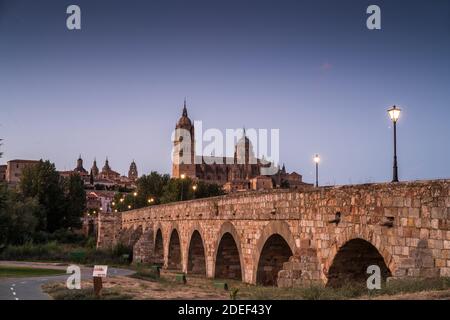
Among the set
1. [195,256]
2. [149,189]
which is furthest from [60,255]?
[149,189]

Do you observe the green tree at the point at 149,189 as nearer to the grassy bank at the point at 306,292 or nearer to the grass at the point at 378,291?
the grassy bank at the point at 306,292

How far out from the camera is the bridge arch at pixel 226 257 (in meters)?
21.8

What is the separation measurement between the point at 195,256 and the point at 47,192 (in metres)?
42.0

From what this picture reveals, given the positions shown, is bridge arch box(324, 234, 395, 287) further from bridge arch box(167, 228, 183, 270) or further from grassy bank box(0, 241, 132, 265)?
grassy bank box(0, 241, 132, 265)

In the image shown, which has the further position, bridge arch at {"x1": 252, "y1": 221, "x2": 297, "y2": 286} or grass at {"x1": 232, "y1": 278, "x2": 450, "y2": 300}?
bridge arch at {"x1": 252, "y1": 221, "x2": 297, "y2": 286}

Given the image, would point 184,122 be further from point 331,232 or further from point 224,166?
point 331,232

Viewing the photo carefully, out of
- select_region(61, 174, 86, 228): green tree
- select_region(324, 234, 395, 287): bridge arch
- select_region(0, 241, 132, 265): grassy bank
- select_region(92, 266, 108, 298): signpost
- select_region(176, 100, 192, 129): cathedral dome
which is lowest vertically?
select_region(0, 241, 132, 265): grassy bank

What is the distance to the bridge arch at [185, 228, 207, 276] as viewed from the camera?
1098 inches

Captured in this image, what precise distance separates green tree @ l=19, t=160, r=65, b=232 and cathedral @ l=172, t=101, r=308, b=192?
72965 mm

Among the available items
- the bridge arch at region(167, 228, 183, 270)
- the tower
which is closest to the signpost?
the bridge arch at region(167, 228, 183, 270)

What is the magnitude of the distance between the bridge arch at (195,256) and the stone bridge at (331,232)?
348cm
